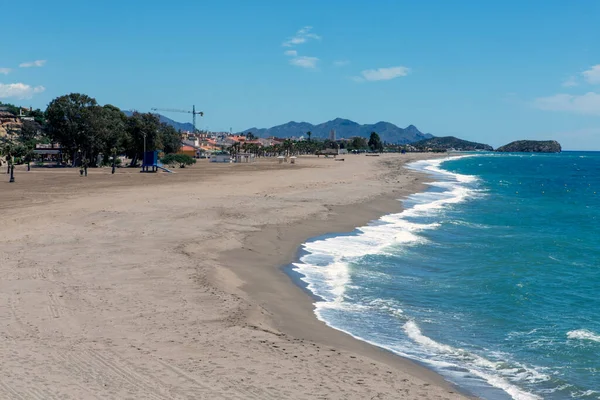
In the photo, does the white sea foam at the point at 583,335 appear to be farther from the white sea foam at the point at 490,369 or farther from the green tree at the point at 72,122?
the green tree at the point at 72,122

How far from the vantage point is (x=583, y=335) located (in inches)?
503

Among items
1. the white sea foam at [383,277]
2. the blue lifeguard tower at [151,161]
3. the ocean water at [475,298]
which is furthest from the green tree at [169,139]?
the ocean water at [475,298]

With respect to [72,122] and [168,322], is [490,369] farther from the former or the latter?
[72,122]

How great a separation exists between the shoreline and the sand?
55 millimetres

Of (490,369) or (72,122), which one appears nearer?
(490,369)

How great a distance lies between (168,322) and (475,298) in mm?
8507

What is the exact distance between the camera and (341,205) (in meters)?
35.3

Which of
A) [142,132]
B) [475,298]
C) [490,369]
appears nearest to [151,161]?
[142,132]

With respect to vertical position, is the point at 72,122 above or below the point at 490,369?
above

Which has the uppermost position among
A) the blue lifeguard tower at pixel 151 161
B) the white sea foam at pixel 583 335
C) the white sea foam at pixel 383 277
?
the blue lifeguard tower at pixel 151 161

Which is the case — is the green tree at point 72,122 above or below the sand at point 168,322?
above

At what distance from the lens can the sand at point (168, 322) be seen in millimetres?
8453

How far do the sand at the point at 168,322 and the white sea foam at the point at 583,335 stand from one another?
4487 mm

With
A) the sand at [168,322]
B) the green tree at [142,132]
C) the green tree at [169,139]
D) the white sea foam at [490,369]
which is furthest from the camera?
the green tree at [169,139]
